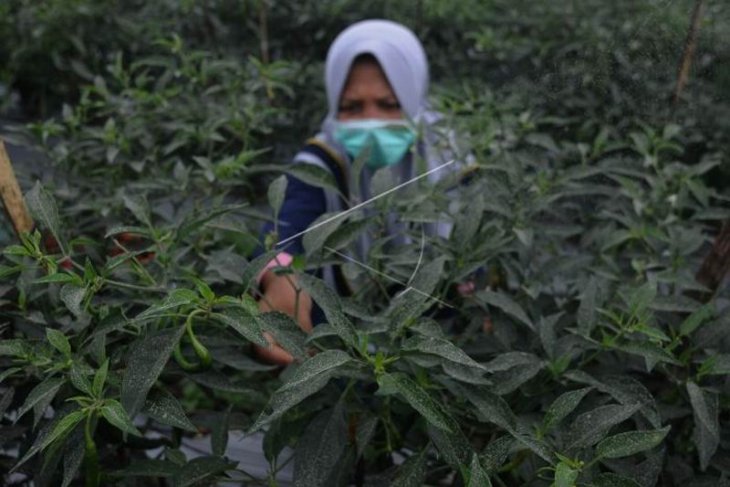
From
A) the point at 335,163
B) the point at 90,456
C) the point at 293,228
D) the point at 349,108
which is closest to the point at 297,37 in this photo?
the point at 349,108

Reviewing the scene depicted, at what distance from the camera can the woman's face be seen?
1.94 m

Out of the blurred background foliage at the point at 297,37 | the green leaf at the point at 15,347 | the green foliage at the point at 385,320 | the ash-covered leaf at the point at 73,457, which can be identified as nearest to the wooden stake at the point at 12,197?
the green foliage at the point at 385,320

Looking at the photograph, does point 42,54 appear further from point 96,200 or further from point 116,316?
point 116,316

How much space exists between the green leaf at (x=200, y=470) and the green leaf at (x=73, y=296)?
0.23 meters

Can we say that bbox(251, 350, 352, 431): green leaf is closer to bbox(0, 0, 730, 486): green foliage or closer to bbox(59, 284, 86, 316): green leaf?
bbox(0, 0, 730, 486): green foliage

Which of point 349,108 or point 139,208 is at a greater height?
point 139,208

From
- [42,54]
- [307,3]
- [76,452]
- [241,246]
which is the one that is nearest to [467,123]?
[241,246]

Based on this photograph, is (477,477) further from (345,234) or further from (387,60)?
(387,60)

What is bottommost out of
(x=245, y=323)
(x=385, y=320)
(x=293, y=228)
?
(x=293, y=228)

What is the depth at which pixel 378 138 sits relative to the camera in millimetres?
1845

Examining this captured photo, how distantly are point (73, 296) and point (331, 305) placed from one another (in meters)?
0.28

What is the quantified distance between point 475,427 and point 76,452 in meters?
0.49

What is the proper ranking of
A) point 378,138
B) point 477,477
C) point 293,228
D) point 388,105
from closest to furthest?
point 477,477, point 293,228, point 378,138, point 388,105

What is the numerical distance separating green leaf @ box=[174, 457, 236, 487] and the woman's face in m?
1.02
